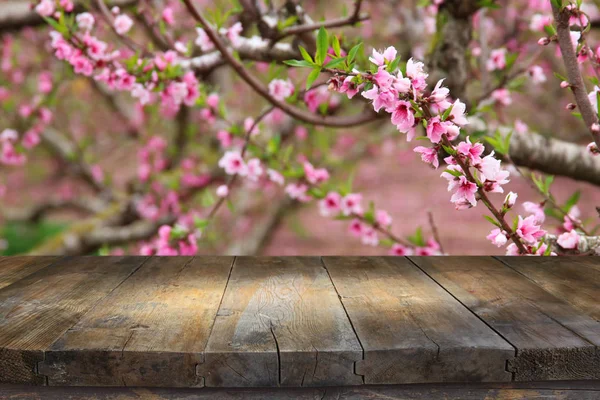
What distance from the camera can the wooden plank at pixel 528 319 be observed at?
1044 mm

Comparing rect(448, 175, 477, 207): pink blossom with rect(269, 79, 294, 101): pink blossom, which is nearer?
rect(448, 175, 477, 207): pink blossom

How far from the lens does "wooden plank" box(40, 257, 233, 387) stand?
1.01m

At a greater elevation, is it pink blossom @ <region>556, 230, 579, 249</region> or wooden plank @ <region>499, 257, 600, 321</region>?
pink blossom @ <region>556, 230, 579, 249</region>

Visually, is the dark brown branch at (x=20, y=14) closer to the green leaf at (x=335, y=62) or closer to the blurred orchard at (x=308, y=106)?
the blurred orchard at (x=308, y=106)

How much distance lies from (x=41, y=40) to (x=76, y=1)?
111 inches

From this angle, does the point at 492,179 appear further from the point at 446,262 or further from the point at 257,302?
the point at 257,302

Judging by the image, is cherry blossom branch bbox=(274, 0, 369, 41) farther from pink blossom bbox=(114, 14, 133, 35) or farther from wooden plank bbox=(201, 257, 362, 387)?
wooden plank bbox=(201, 257, 362, 387)

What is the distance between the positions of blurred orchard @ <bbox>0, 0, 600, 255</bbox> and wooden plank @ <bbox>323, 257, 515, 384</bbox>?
10.2 inches

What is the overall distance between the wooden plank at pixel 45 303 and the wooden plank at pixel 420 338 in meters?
0.56

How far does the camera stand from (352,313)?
1.19 metres

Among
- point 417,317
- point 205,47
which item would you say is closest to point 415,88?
point 417,317

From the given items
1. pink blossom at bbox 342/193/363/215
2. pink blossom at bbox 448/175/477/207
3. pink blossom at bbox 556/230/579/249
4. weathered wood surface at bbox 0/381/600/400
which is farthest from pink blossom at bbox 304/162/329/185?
weathered wood surface at bbox 0/381/600/400

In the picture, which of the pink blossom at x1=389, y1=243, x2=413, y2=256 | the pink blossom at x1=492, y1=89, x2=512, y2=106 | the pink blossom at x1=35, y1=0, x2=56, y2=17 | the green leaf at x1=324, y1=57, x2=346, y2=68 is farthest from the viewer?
the pink blossom at x1=389, y1=243, x2=413, y2=256

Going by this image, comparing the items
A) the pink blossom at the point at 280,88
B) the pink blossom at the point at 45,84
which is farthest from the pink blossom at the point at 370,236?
the pink blossom at the point at 45,84
